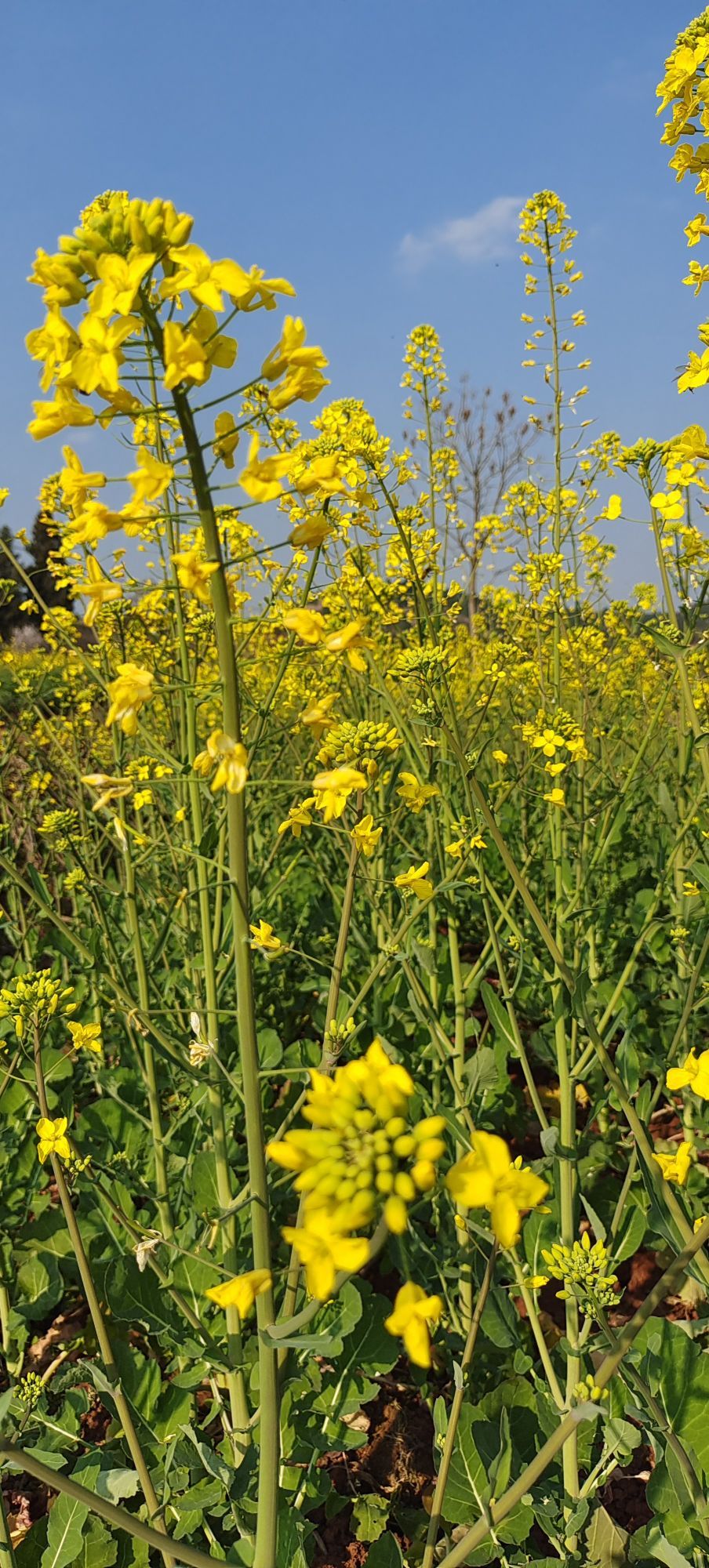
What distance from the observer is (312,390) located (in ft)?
4.00

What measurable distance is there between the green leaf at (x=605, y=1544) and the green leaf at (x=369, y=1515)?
0.54 m

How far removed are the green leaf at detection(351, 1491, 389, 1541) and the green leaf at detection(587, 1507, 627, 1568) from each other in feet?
1.76

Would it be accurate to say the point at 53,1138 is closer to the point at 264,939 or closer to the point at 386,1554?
the point at 264,939

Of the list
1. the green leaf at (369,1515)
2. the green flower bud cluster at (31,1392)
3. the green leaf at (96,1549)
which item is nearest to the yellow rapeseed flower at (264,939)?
the green flower bud cluster at (31,1392)

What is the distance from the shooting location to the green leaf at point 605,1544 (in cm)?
169

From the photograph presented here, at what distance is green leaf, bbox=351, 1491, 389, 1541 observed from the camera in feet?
6.61

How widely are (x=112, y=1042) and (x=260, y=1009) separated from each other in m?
0.63

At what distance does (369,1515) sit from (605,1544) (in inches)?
24.5

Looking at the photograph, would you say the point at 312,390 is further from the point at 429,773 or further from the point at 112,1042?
the point at 112,1042

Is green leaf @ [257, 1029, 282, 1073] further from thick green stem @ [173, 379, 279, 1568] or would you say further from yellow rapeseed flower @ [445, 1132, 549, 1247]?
yellow rapeseed flower @ [445, 1132, 549, 1247]

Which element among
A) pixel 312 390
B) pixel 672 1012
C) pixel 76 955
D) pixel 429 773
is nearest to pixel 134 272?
pixel 312 390

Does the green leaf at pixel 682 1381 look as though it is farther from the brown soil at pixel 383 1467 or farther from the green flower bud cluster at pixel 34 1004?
the green flower bud cluster at pixel 34 1004

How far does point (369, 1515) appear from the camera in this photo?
6.72ft


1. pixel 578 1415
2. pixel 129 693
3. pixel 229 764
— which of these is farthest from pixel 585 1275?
pixel 129 693
